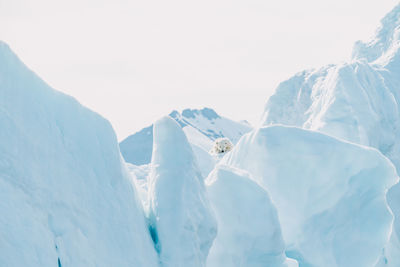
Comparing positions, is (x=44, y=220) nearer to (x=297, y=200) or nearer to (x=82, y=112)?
(x=82, y=112)

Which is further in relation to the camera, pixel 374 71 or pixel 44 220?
pixel 374 71

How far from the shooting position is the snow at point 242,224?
9.16 metres

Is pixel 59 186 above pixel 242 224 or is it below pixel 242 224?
above

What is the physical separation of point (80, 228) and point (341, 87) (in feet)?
48.5

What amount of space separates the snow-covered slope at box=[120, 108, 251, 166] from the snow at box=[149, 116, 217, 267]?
228 feet


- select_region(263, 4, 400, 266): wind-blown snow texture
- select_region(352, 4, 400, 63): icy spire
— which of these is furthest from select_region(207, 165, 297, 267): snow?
select_region(352, 4, 400, 63): icy spire

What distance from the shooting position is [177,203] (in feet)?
23.3

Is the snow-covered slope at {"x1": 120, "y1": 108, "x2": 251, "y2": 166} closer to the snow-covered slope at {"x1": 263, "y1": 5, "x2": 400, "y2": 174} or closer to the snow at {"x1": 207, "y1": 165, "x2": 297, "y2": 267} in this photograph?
the snow-covered slope at {"x1": 263, "y1": 5, "x2": 400, "y2": 174}

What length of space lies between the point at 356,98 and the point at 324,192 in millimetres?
7930

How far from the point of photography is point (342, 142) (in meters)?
12.0

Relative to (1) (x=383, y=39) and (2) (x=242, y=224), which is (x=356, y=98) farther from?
(1) (x=383, y=39)

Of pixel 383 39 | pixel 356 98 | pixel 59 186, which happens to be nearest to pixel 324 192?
pixel 59 186

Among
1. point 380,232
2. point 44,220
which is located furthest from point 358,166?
point 44,220

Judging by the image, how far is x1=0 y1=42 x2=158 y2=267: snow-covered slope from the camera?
4.76 meters
